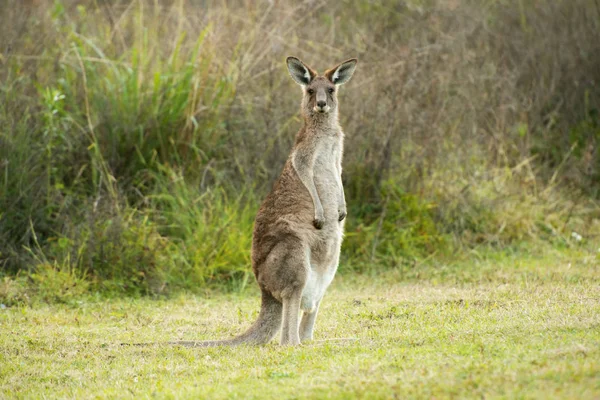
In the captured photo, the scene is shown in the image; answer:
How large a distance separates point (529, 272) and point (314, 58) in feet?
11.3

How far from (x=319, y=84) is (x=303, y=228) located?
1.10 meters

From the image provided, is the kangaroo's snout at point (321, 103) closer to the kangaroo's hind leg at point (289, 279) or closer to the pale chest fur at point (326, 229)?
the pale chest fur at point (326, 229)

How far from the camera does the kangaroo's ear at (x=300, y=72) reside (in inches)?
245

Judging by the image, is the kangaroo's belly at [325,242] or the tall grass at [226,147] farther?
the tall grass at [226,147]

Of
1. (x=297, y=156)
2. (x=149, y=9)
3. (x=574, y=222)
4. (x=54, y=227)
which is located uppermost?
(x=149, y=9)

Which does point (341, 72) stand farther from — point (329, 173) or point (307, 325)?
point (307, 325)

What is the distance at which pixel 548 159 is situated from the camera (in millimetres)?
10953

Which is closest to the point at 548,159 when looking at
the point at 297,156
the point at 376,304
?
the point at 376,304

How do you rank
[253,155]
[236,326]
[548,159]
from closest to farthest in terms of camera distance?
[236,326]
[253,155]
[548,159]

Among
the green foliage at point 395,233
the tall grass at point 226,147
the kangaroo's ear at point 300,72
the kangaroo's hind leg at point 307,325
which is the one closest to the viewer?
the kangaroo's hind leg at point 307,325

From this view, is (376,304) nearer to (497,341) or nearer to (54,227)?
(497,341)

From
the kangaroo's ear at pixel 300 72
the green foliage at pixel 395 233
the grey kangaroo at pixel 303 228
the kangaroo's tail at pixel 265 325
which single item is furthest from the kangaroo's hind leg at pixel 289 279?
the green foliage at pixel 395 233

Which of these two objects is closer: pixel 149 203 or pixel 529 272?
pixel 529 272

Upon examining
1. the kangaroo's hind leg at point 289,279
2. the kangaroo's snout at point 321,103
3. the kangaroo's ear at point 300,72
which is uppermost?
the kangaroo's ear at point 300,72
